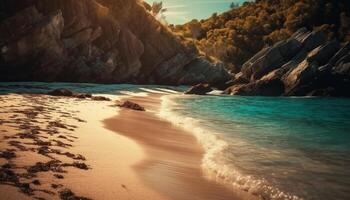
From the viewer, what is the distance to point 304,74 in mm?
55781

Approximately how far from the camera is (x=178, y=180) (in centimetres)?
781

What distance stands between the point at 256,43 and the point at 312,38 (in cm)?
3860

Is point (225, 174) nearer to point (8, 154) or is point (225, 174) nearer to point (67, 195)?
point (67, 195)

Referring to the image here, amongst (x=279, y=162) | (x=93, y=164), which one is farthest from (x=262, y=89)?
(x=93, y=164)

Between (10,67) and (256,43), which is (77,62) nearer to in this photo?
(10,67)

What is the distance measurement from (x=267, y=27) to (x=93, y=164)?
353ft

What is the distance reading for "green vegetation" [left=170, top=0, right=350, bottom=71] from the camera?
97.8 meters

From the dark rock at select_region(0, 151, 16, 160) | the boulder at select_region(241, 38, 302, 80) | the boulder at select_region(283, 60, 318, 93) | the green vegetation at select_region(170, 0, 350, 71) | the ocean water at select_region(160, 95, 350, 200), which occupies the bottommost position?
the ocean water at select_region(160, 95, 350, 200)

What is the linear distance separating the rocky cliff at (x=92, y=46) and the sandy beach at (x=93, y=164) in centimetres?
2725

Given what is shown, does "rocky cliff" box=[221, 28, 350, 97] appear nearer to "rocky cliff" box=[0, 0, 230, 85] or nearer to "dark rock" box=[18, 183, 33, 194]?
"rocky cliff" box=[0, 0, 230, 85]

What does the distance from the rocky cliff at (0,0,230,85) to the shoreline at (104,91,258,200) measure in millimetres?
26137

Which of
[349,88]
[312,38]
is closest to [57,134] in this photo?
[349,88]

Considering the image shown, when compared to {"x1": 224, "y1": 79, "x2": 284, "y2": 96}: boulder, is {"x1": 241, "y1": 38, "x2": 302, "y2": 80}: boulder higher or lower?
higher

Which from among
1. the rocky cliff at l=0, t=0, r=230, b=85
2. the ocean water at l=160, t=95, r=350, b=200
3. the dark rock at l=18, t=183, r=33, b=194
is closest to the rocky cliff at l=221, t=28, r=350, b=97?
the rocky cliff at l=0, t=0, r=230, b=85
